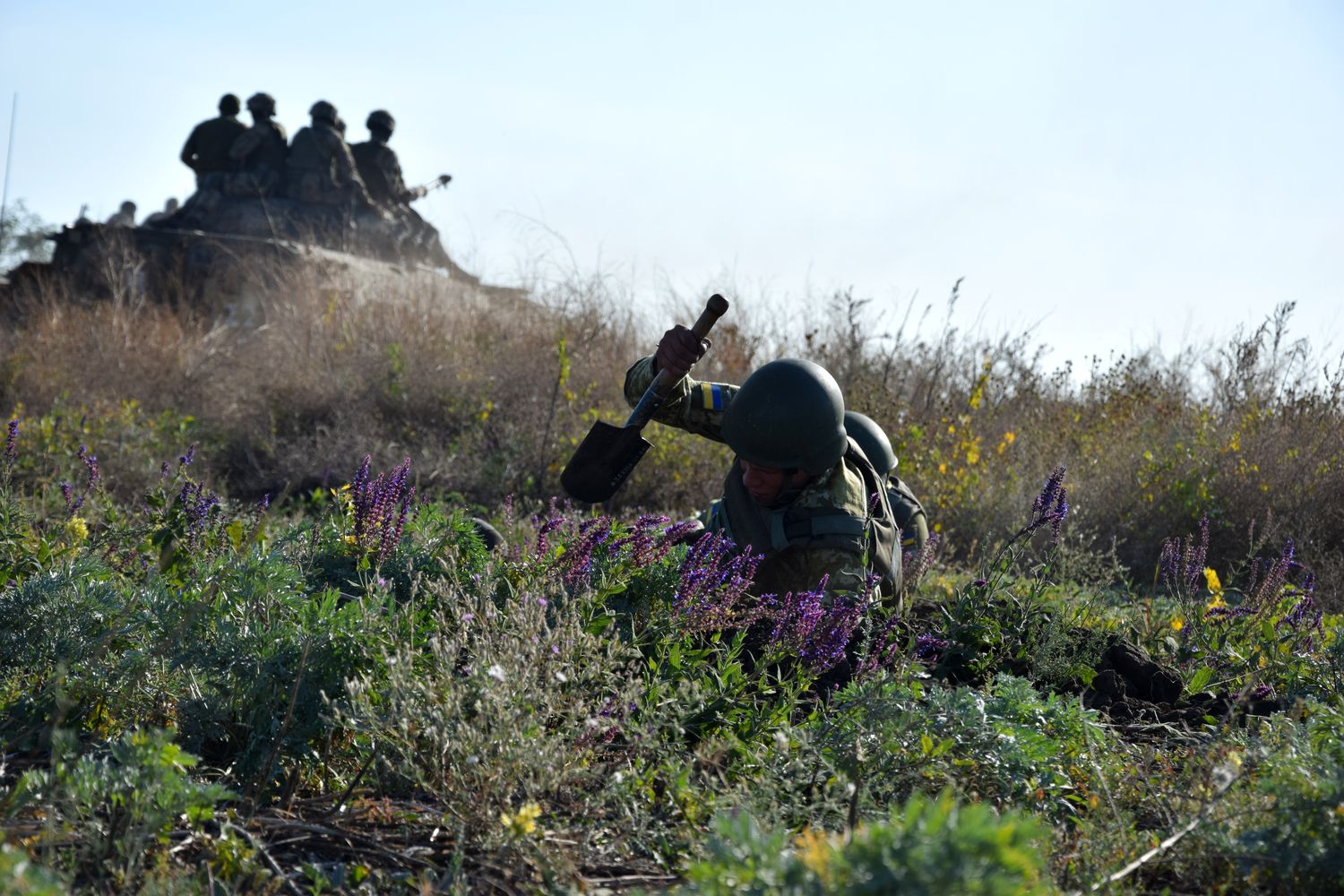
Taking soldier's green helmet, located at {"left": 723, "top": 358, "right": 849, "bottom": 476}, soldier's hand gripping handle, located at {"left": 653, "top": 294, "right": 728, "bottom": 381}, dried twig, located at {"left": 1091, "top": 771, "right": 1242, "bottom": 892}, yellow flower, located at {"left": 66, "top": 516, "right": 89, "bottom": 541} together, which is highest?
soldier's hand gripping handle, located at {"left": 653, "top": 294, "right": 728, "bottom": 381}

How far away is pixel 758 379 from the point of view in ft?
12.2

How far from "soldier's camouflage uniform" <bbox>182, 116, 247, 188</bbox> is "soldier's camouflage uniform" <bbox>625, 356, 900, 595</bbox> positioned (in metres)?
16.0

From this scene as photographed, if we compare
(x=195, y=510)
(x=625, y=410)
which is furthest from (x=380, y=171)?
(x=195, y=510)

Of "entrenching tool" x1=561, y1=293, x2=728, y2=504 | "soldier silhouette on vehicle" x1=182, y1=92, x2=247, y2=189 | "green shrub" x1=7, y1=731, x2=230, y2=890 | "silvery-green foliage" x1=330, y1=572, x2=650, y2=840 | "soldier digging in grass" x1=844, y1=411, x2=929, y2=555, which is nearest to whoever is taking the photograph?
"green shrub" x1=7, y1=731, x2=230, y2=890

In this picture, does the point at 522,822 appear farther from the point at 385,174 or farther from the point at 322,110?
the point at 385,174

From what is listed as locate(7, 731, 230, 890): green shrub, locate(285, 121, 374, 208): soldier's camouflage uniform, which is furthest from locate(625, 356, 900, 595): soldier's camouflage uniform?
locate(285, 121, 374, 208): soldier's camouflage uniform

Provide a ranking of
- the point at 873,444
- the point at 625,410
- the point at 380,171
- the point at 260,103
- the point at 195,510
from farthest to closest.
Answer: the point at 380,171 < the point at 260,103 < the point at 625,410 < the point at 873,444 < the point at 195,510

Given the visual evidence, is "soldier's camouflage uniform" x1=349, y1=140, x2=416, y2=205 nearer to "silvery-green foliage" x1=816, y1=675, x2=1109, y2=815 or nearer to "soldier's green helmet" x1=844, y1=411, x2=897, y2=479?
"soldier's green helmet" x1=844, y1=411, x2=897, y2=479

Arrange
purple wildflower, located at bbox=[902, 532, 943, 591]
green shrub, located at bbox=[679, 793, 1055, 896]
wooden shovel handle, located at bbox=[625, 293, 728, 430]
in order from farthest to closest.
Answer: wooden shovel handle, located at bbox=[625, 293, 728, 430] < purple wildflower, located at bbox=[902, 532, 943, 591] < green shrub, located at bbox=[679, 793, 1055, 896]

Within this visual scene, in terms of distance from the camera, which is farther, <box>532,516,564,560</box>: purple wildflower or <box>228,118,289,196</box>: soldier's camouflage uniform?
<box>228,118,289,196</box>: soldier's camouflage uniform

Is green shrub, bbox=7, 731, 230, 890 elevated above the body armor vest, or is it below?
below

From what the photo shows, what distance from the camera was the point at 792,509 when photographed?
3850 mm

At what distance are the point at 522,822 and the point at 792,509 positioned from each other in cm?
210

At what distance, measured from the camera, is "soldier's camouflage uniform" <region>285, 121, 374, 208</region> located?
1769 centimetres
